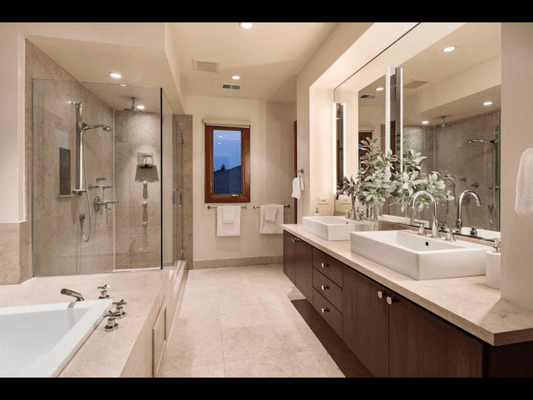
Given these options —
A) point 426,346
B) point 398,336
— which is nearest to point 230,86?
point 398,336

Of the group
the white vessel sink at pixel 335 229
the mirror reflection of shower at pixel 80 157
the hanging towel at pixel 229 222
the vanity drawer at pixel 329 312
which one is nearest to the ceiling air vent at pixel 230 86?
the hanging towel at pixel 229 222

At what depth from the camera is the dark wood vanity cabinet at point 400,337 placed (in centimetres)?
94

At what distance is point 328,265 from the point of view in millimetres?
1933

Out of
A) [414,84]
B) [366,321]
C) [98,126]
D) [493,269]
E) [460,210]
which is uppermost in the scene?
[414,84]

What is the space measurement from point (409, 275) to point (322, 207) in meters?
1.88

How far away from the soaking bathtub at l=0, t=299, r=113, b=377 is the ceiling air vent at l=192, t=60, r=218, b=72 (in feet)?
8.06

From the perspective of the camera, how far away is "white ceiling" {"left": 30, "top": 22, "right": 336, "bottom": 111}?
220 cm

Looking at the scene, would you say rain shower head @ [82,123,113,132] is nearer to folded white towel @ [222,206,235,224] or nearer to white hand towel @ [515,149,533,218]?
folded white towel @ [222,206,235,224]

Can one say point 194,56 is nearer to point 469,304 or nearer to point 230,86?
point 230,86

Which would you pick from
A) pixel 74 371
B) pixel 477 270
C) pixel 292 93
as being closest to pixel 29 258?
pixel 74 371

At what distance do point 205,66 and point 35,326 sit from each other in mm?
2663

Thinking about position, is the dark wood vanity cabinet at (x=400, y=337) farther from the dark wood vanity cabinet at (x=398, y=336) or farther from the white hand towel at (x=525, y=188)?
the white hand towel at (x=525, y=188)

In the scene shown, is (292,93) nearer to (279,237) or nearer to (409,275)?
(279,237)

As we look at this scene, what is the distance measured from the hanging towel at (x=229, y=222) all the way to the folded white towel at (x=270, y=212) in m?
0.39
